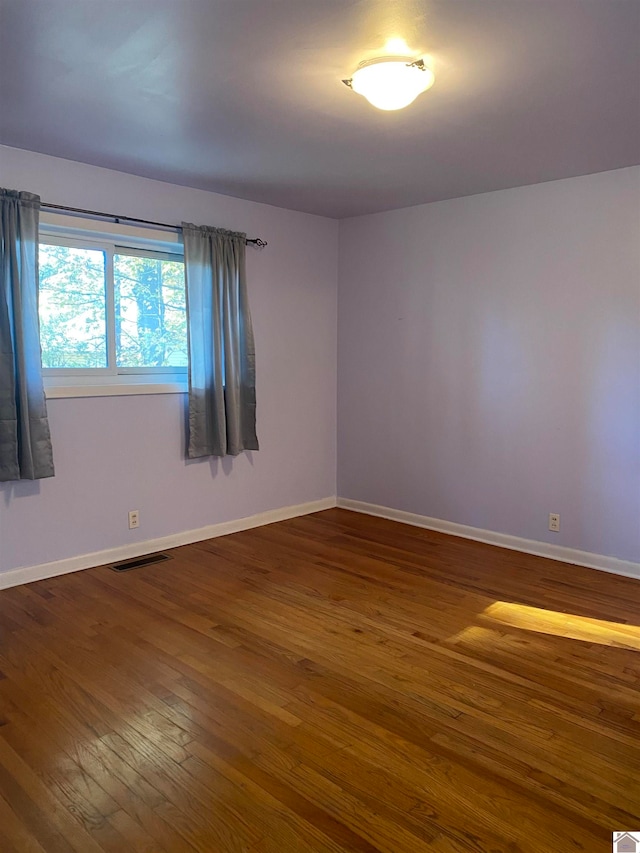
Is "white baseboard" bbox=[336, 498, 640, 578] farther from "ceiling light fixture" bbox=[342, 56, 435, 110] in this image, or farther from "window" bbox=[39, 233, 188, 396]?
"ceiling light fixture" bbox=[342, 56, 435, 110]

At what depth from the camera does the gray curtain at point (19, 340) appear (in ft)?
11.1

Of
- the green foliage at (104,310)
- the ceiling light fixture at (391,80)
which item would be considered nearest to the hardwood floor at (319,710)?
the green foliage at (104,310)

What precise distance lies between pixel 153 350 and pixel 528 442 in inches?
103

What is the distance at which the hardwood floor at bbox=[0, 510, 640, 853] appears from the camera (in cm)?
179

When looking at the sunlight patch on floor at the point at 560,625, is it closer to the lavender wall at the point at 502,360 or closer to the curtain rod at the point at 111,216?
the lavender wall at the point at 502,360

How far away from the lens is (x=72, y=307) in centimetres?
386

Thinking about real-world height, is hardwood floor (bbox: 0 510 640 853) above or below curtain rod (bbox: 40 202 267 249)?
below

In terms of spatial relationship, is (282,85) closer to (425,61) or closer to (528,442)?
(425,61)

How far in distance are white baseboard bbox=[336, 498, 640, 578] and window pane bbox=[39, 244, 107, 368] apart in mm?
2488

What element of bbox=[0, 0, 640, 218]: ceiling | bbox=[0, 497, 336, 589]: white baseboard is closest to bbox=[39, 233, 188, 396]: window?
bbox=[0, 0, 640, 218]: ceiling

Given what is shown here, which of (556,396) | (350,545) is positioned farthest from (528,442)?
(350,545)

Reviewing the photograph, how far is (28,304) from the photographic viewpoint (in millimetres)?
3480

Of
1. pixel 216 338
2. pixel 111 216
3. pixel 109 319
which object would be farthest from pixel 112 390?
pixel 111 216

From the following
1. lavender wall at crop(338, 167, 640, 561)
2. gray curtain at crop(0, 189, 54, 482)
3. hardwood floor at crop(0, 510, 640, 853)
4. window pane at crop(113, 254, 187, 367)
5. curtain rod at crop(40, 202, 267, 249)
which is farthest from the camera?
window pane at crop(113, 254, 187, 367)
